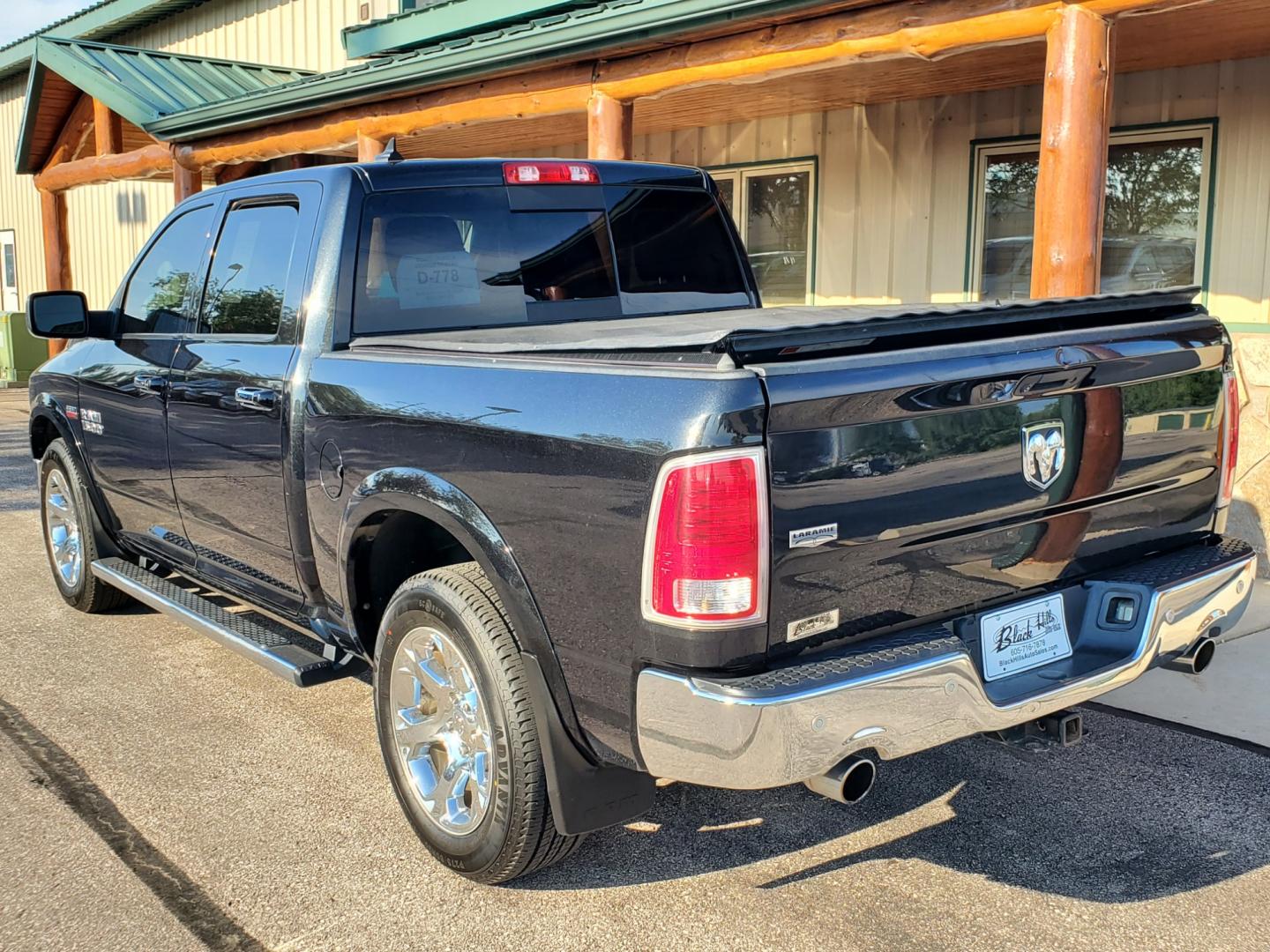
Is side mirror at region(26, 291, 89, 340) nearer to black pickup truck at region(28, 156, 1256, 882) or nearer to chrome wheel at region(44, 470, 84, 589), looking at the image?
black pickup truck at region(28, 156, 1256, 882)

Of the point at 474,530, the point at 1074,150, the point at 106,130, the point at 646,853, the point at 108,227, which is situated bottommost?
the point at 646,853

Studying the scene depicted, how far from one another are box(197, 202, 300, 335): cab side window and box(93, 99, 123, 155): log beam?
471 inches

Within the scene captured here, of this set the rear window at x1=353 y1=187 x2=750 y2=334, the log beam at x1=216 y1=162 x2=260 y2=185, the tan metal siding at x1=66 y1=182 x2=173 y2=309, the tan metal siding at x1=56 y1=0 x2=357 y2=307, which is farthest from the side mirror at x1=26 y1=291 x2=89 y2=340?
the tan metal siding at x1=66 y1=182 x2=173 y2=309

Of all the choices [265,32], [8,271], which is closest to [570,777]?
[265,32]

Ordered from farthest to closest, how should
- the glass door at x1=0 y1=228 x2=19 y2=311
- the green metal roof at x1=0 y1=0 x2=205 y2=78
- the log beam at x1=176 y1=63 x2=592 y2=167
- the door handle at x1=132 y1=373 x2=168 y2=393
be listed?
the glass door at x1=0 y1=228 x2=19 y2=311, the green metal roof at x1=0 y1=0 x2=205 y2=78, the log beam at x1=176 y1=63 x2=592 y2=167, the door handle at x1=132 y1=373 x2=168 y2=393

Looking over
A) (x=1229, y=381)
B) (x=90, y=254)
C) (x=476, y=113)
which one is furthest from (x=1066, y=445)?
(x=90, y=254)

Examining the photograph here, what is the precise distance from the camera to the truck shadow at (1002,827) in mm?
3322

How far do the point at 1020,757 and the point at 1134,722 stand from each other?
0.63m

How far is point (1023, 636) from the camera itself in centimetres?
304

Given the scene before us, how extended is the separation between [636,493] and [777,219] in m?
8.42

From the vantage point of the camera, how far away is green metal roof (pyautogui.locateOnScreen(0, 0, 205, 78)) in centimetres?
1916

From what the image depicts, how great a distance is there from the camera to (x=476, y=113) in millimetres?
9281

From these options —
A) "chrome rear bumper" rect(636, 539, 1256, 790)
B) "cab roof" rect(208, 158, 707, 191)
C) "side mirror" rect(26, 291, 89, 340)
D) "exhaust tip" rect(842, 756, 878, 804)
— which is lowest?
"exhaust tip" rect(842, 756, 878, 804)

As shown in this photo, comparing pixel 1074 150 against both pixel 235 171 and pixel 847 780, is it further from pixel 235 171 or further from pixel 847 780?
pixel 235 171
